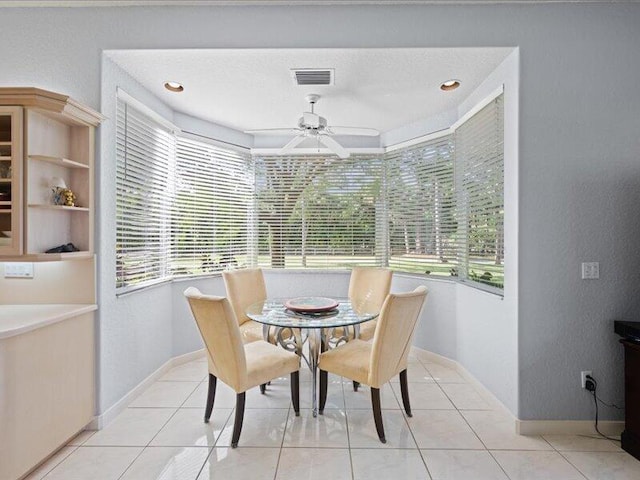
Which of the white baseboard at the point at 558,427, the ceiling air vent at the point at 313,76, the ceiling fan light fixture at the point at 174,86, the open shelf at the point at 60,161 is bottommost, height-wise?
the white baseboard at the point at 558,427

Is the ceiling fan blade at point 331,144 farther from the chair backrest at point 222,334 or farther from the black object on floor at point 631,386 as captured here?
the black object on floor at point 631,386

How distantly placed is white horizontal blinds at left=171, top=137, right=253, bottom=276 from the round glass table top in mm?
1260

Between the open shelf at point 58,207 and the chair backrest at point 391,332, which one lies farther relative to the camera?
the chair backrest at point 391,332

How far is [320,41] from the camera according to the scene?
96.6 inches

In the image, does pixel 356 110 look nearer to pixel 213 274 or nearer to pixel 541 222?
pixel 541 222

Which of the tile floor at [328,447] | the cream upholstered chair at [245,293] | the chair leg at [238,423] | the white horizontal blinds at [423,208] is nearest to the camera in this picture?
the tile floor at [328,447]

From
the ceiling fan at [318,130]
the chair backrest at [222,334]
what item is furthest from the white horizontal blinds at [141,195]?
the ceiling fan at [318,130]

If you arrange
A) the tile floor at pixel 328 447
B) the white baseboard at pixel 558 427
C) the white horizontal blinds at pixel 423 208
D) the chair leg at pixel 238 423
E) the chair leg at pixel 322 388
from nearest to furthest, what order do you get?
the tile floor at pixel 328 447, the chair leg at pixel 238 423, the white baseboard at pixel 558 427, the chair leg at pixel 322 388, the white horizontal blinds at pixel 423 208

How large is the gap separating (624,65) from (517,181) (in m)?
1.08

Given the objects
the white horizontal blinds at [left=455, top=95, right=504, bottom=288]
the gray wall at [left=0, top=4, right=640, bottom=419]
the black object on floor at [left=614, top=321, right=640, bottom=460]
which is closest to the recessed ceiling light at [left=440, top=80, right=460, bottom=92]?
the white horizontal blinds at [left=455, top=95, right=504, bottom=288]

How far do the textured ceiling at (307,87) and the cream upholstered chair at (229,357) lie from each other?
1.73 m

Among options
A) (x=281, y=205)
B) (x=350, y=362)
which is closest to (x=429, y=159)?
(x=281, y=205)

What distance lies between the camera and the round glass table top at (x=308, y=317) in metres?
2.43

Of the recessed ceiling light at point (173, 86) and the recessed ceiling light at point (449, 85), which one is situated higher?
the recessed ceiling light at point (173, 86)
